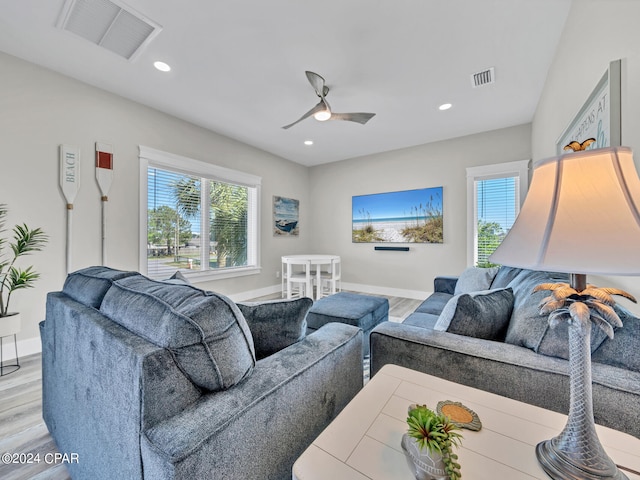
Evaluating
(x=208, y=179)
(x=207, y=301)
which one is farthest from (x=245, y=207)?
(x=207, y=301)

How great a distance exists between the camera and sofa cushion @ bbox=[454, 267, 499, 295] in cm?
230

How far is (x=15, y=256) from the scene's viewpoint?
2230 mm

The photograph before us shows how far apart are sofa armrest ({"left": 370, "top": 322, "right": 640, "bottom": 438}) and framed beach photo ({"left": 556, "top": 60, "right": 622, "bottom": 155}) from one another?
79 centimetres

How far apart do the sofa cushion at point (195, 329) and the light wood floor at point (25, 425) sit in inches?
42.7

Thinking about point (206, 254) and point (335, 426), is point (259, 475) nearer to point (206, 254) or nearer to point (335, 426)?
point (335, 426)

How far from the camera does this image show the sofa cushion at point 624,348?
32.4 inches

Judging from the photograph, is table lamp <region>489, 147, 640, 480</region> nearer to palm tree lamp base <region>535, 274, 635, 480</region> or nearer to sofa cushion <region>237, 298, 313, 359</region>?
palm tree lamp base <region>535, 274, 635, 480</region>

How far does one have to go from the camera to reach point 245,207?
4.48m

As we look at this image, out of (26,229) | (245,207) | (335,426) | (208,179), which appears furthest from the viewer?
(245,207)

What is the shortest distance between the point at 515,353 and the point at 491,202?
3.56 meters

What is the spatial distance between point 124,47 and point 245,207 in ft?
8.47

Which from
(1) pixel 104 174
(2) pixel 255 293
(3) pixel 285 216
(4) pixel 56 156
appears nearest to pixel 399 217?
(3) pixel 285 216

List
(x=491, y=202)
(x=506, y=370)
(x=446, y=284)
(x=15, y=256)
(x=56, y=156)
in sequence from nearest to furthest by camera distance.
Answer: (x=506, y=370) → (x=15, y=256) → (x=56, y=156) → (x=446, y=284) → (x=491, y=202)

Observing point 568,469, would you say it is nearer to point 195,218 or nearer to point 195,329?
point 195,329
